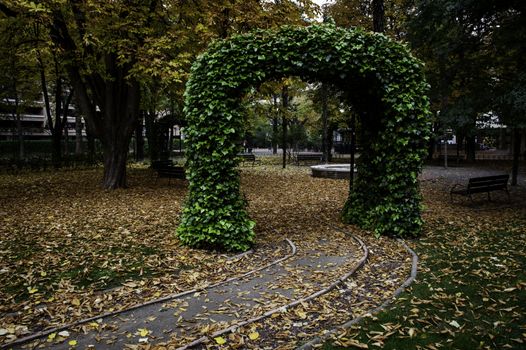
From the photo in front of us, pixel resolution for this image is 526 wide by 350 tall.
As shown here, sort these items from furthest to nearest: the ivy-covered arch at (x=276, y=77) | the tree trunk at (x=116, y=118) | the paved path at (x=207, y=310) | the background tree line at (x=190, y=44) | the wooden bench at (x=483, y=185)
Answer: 1. the tree trunk at (x=116, y=118)
2. the background tree line at (x=190, y=44)
3. the wooden bench at (x=483, y=185)
4. the ivy-covered arch at (x=276, y=77)
5. the paved path at (x=207, y=310)

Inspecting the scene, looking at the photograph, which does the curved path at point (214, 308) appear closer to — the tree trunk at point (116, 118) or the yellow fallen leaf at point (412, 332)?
the yellow fallen leaf at point (412, 332)

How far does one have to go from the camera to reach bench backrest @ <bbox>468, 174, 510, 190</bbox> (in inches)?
449

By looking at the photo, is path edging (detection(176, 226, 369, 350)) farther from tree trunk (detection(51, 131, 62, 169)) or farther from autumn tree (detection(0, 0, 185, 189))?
tree trunk (detection(51, 131, 62, 169))

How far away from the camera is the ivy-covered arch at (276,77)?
277 inches

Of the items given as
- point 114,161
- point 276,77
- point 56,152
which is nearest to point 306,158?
point 114,161

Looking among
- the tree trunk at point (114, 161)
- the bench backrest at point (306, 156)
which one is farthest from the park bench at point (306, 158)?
the tree trunk at point (114, 161)

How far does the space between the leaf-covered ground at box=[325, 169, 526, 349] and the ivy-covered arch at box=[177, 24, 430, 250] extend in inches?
54.5

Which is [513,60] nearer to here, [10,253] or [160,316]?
[160,316]

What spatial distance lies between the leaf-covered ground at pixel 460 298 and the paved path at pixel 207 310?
50.9 inches

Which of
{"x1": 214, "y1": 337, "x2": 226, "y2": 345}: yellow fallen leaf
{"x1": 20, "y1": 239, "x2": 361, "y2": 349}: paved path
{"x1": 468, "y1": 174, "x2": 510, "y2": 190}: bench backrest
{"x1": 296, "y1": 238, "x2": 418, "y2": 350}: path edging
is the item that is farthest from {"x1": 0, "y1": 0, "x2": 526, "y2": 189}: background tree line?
{"x1": 214, "y1": 337, "x2": 226, "y2": 345}: yellow fallen leaf

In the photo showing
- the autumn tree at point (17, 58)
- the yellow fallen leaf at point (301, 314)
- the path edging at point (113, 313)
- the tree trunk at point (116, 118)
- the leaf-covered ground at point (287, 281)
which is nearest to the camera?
the path edging at point (113, 313)

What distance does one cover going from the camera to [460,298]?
5.25m

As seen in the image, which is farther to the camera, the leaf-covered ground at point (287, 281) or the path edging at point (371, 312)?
the leaf-covered ground at point (287, 281)

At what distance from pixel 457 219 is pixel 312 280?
640 cm
